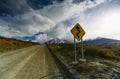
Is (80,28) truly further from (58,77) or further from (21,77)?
(21,77)

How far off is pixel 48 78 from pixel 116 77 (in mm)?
3547

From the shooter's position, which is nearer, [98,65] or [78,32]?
[98,65]

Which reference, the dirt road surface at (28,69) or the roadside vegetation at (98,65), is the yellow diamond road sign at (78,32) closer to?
the roadside vegetation at (98,65)

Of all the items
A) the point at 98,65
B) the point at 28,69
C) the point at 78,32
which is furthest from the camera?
the point at 78,32

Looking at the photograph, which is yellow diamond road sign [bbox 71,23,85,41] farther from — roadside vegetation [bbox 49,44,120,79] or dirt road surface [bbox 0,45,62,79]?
dirt road surface [bbox 0,45,62,79]

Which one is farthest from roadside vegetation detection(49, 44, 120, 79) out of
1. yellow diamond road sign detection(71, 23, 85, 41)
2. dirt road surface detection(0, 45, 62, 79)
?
yellow diamond road sign detection(71, 23, 85, 41)

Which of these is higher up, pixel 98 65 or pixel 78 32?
pixel 78 32

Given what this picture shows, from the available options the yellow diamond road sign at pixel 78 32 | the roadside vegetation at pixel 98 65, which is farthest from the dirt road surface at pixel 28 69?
the yellow diamond road sign at pixel 78 32

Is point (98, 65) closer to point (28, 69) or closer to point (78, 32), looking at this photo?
point (78, 32)

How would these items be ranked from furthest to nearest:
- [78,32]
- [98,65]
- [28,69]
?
[78,32]
[98,65]
[28,69]

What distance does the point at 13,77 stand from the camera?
7926mm

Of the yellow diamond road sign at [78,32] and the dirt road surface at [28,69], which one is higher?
the yellow diamond road sign at [78,32]

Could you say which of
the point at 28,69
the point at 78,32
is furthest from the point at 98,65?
the point at 28,69

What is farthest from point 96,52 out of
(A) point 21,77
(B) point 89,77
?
(A) point 21,77
